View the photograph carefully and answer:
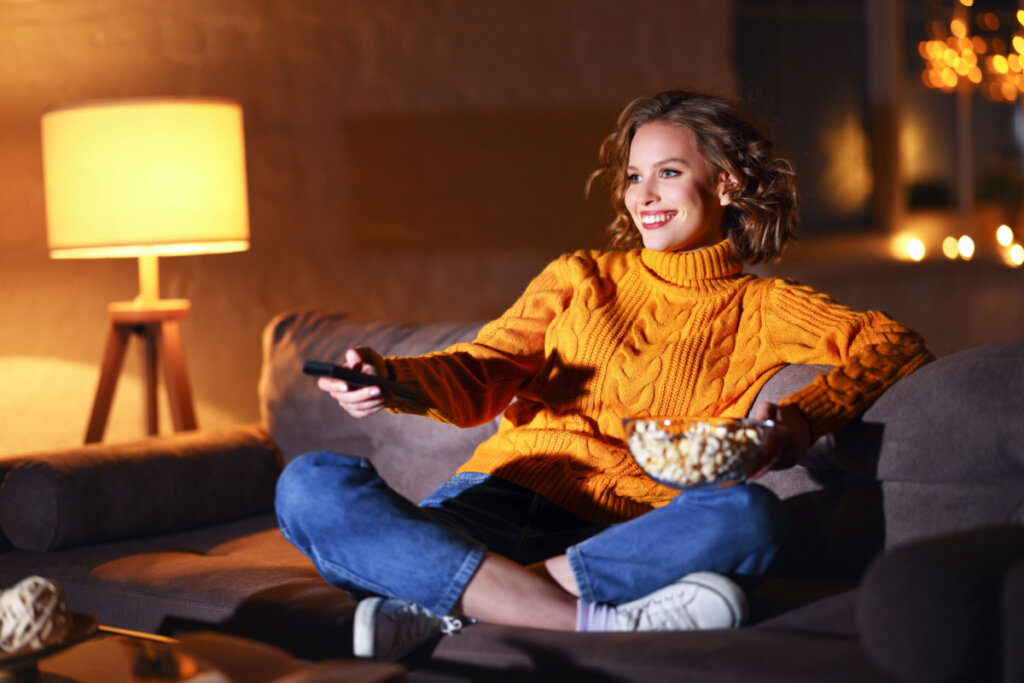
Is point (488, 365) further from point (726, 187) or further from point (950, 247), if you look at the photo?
point (950, 247)

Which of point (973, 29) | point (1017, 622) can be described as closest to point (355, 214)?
point (1017, 622)

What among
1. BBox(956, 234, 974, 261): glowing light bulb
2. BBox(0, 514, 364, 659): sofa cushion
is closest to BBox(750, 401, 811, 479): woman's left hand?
BBox(0, 514, 364, 659): sofa cushion

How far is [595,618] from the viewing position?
1.35 meters

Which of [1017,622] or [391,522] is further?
[391,522]

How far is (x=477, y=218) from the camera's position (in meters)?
3.75

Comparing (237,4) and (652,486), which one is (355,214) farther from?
(652,486)

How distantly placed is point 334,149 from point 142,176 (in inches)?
42.2

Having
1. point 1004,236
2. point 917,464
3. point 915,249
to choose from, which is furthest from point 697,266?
point 1004,236

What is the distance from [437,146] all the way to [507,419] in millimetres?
1956

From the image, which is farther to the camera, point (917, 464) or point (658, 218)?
point (658, 218)

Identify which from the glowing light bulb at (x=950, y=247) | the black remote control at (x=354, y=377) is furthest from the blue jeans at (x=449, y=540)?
the glowing light bulb at (x=950, y=247)

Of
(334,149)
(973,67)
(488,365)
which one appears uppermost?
(973,67)

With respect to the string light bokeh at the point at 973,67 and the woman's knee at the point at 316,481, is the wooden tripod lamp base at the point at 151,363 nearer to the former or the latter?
the woman's knee at the point at 316,481

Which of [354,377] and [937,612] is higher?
[354,377]
